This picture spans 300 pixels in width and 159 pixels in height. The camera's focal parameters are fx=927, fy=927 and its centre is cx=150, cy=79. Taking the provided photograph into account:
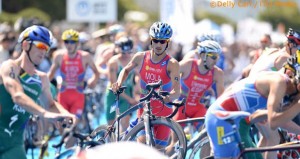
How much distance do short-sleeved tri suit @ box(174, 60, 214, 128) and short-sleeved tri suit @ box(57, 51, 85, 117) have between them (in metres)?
3.00

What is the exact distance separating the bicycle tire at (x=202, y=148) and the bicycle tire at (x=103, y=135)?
3.56 ft

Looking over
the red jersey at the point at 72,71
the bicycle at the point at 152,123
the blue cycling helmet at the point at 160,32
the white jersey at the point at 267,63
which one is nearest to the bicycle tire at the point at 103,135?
the bicycle at the point at 152,123

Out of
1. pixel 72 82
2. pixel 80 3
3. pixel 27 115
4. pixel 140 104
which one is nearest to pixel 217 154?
pixel 27 115

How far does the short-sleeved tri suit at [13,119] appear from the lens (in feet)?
26.2

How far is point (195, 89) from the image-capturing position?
502 inches

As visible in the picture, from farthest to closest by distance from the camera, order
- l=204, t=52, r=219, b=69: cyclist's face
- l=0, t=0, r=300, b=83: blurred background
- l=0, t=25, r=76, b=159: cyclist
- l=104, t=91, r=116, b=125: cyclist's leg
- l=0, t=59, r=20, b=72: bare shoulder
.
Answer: l=0, t=0, r=300, b=83: blurred background
l=104, t=91, r=116, b=125: cyclist's leg
l=204, t=52, r=219, b=69: cyclist's face
l=0, t=59, r=20, b=72: bare shoulder
l=0, t=25, r=76, b=159: cyclist

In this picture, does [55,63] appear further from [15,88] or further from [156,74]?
[15,88]

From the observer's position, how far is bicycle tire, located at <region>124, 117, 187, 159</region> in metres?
10.2

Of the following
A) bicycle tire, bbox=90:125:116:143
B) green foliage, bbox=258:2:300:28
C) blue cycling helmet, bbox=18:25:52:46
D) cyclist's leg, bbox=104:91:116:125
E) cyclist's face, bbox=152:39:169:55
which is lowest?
green foliage, bbox=258:2:300:28

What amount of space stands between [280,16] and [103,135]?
8336 centimetres

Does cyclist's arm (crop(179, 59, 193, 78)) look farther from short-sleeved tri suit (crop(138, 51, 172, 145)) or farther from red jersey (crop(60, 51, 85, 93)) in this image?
red jersey (crop(60, 51, 85, 93))

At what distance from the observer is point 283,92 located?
7.78m

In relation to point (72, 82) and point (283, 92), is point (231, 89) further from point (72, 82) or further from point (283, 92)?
point (72, 82)

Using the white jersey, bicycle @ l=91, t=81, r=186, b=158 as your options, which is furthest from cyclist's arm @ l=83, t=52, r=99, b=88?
bicycle @ l=91, t=81, r=186, b=158
